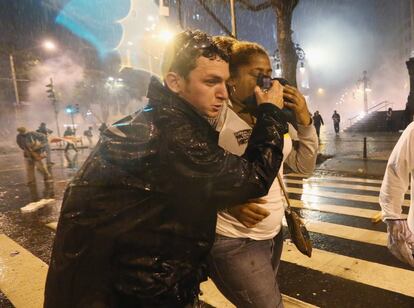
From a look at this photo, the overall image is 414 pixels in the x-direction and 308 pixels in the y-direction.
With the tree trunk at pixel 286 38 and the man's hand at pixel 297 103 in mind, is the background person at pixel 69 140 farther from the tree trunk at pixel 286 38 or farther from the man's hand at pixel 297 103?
the man's hand at pixel 297 103

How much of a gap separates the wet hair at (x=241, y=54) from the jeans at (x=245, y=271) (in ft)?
3.40

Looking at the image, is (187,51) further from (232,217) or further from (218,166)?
(232,217)

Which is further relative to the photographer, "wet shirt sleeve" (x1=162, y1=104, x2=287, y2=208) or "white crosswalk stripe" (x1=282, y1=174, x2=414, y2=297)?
"white crosswalk stripe" (x1=282, y1=174, x2=414, y2=297)

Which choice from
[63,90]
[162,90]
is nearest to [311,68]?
[63,90]

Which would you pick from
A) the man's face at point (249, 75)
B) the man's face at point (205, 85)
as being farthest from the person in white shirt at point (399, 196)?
the man's face at point (205, 85)

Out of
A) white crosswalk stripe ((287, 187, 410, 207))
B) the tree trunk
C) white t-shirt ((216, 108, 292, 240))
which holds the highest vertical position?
the tree trunk

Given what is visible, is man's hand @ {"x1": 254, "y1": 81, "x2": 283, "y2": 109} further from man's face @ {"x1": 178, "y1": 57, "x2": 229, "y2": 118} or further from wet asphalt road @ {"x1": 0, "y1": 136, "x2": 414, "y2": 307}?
wet asphalt road @ {"x1": 0, "y1": 136, "x2": 414, "y2": 307}

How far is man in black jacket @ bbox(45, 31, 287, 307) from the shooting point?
4.33 feet

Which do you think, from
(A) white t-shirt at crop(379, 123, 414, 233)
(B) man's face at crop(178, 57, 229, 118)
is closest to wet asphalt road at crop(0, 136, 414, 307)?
(A) white t-shirt at crop(379, 123, 414, 233)

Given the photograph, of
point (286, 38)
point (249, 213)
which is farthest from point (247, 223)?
point (286, 38)

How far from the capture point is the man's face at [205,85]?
1.50 meters

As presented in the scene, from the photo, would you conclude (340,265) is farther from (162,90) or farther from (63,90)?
(63,90)

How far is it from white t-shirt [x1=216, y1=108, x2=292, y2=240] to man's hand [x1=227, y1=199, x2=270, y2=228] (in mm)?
80

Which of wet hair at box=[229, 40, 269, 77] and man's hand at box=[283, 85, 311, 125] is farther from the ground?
wet hair at box=[229, 40, 269, 77]
